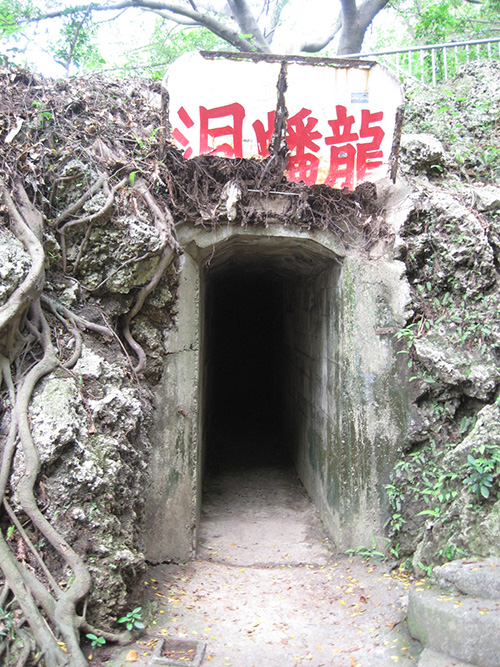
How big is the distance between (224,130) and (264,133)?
343 millimetres

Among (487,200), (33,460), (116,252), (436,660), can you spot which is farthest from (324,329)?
(33,460)

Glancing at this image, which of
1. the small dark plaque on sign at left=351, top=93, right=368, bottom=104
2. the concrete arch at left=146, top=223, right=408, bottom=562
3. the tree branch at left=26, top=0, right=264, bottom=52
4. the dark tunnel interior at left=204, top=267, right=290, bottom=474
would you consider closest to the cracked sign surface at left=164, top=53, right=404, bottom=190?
the small dark plaque on sign at left=351, top=93, right=368, bottom=104

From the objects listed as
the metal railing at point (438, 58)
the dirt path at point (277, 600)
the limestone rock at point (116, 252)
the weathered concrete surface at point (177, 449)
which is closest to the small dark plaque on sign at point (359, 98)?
the weathered concrete surface at point (177, 449)

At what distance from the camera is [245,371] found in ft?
33.7

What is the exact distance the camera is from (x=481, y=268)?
442 cm

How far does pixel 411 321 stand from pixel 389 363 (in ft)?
1.44

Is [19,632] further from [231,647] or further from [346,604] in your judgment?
[346,604]

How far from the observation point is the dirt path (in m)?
3.05

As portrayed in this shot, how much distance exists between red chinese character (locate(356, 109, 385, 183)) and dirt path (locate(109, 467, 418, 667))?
341 centimetres

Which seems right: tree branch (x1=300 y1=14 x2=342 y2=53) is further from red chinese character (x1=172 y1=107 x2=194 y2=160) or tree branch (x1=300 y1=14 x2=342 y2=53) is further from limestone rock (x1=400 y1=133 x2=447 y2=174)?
red chinese character (x1=172 y1=107 x2=194 y2=160)

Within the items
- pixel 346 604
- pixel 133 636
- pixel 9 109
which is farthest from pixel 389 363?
pixel 9 109

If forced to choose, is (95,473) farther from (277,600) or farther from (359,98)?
(359,98)

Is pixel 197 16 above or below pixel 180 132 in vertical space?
above

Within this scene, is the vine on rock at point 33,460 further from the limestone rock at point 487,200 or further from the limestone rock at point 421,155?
the limestone rock at point 487,200
